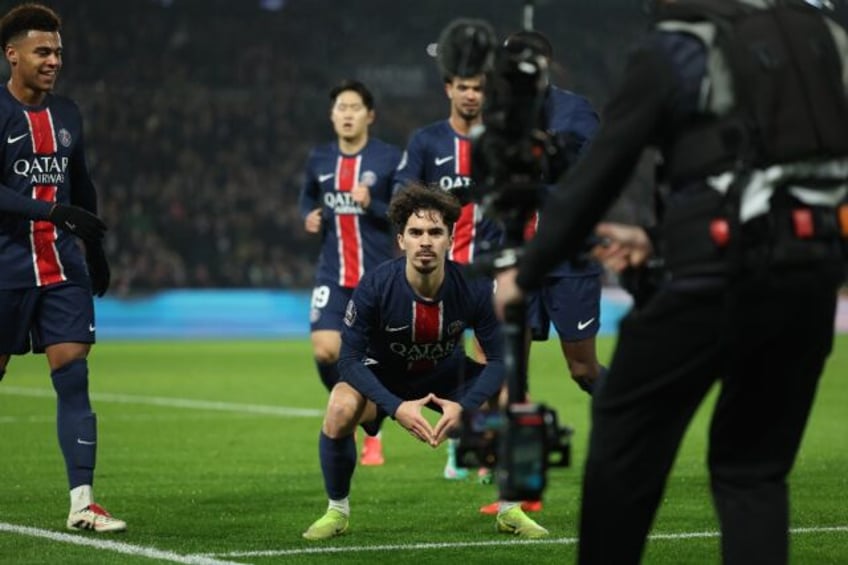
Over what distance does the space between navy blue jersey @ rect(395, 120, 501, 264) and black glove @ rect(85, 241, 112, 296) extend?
2.22m

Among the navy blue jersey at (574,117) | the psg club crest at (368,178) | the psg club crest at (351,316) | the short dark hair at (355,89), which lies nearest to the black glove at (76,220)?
the psg club crest at (351,316)

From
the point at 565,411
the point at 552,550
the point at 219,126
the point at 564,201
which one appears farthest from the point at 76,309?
the point at 219,126

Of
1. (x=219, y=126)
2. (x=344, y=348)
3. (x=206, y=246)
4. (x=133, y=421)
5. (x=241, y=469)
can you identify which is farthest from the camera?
(x=219, y=126)

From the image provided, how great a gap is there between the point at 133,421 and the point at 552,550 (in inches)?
307

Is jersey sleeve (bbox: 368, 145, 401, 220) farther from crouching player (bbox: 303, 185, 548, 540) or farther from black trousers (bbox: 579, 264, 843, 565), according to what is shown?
black trousers (bbox: 579, 264, 843, 565)

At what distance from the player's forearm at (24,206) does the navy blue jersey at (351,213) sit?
4.07 m

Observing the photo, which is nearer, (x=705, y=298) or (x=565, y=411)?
(x=705, y=298)

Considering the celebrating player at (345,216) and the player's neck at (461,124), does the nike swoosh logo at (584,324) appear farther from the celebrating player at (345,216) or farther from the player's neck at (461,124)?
the celebrating player at (345,216)

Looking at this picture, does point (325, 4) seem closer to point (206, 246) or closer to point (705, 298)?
point (206, 246)

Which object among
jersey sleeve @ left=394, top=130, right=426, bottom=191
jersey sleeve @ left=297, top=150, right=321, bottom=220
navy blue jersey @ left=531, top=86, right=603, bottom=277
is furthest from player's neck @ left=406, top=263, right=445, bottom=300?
jersey sleeve @ left=297, top=150, right=321, bottom=220

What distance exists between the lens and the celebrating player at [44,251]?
25.7ft

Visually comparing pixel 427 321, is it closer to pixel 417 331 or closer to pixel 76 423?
pixel 417 331

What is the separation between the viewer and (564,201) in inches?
171

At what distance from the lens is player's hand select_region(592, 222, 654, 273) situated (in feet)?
14.8
